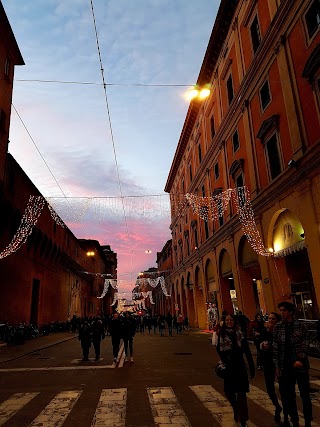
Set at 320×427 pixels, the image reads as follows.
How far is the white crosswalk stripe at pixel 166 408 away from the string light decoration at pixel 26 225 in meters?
16.7

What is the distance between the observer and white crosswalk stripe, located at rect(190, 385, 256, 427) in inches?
209

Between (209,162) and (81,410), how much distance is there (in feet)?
81.1

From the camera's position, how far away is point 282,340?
16.7 feet

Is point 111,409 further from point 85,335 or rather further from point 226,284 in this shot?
point 226,284

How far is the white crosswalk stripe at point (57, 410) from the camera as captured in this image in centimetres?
541

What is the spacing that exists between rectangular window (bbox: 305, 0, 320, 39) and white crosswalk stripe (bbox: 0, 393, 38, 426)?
1545cm

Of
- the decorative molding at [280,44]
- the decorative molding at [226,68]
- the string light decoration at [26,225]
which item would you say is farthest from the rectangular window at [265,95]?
the string light decoration at [26,225]

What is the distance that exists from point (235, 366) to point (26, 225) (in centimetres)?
2225

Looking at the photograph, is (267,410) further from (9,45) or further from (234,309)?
(9,45)

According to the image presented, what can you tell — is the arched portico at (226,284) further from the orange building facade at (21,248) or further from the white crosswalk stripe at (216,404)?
the white crosswalk stripe at (216,404)

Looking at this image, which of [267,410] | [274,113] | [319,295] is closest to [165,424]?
[267,410]

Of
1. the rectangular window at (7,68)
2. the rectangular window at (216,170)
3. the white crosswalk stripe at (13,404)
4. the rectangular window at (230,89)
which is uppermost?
the rectangular window at (7,68)

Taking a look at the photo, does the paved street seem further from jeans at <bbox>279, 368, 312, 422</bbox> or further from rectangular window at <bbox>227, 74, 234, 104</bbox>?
rectangular window at <bbox>227, 74, 234, 104</bbox>

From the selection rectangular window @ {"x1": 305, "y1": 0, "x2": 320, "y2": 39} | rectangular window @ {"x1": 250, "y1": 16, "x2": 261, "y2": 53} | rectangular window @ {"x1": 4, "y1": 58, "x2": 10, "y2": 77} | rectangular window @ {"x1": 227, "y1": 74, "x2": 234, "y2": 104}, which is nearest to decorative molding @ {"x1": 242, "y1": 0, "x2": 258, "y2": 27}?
rectangular window @ {"x1": 250, "y1": 16, "x2": 261, "y2": 53}
